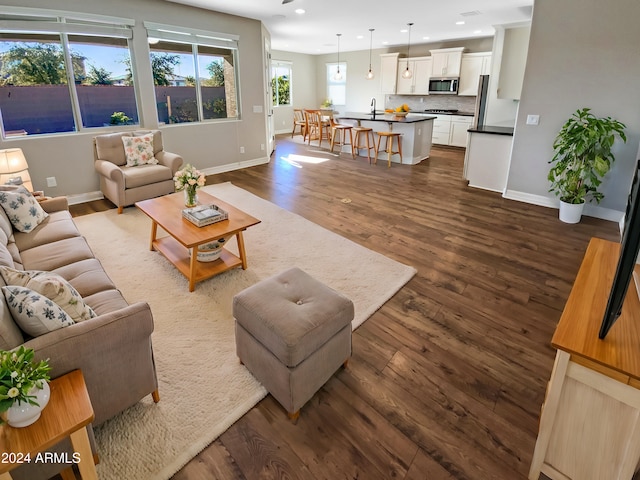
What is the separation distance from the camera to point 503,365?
7.02 feet

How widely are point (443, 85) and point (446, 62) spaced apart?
540 millimetres

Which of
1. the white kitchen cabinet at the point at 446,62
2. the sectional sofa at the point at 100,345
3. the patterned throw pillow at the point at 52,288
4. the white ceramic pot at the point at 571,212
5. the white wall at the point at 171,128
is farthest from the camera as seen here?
the white kitchen cabinet at the point at 446,62

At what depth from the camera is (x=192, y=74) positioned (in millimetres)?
6016

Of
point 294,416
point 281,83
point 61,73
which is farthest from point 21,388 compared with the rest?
point 281,83

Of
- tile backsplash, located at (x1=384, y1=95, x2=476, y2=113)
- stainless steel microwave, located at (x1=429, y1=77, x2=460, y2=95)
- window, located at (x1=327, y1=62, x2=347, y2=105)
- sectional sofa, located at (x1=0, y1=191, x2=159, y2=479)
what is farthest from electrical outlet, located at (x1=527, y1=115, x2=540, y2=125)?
window, located at (x1=327, y1=62, x2=347, y2=105)

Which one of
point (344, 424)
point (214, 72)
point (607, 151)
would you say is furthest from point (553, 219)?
point (214, 72)

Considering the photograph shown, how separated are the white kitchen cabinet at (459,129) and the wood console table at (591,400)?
8.56m

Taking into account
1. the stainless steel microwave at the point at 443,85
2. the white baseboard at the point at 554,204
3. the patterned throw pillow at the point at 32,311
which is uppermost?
the stainless steel microwave at the point at 443,85

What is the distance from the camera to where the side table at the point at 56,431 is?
106 centimetres

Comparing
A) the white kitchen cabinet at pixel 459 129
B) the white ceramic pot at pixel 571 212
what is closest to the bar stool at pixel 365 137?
the white kitchen cabinet at pixel 459 129

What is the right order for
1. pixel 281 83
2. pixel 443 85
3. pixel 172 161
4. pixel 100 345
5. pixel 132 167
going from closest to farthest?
pixel 100 345 → pixel 132 167 → pixel 172 161 → pixel 443 85 → pixel 281 83

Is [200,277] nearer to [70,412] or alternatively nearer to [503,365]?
[70,412]

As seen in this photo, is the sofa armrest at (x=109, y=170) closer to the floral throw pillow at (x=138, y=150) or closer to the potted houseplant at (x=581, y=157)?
the floral throw pillow at (x=138, y=150)

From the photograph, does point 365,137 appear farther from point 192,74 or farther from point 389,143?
point 192,74
